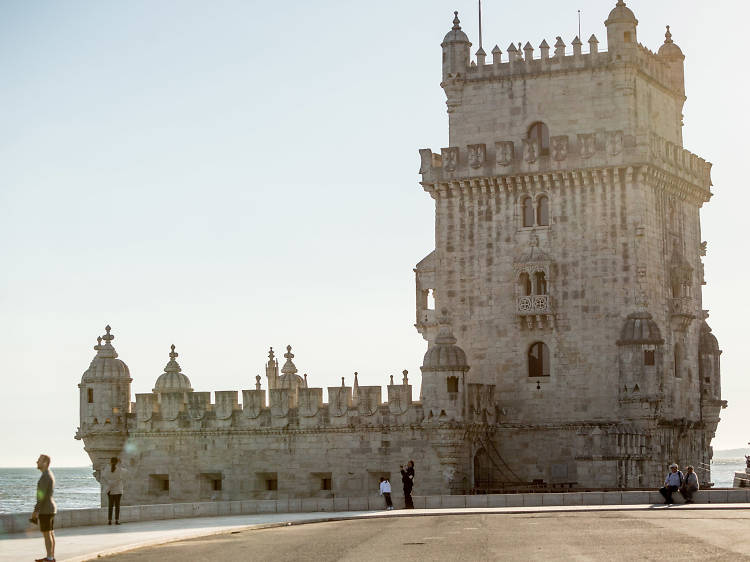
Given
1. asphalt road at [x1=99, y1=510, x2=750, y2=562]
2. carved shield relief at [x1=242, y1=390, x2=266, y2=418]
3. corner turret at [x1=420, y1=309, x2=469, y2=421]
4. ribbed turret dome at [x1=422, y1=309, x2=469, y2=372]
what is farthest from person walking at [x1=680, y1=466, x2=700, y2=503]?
carved shield relief at [x1=242, y1=390, x2=266, y2=418]

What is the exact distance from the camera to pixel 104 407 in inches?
2660

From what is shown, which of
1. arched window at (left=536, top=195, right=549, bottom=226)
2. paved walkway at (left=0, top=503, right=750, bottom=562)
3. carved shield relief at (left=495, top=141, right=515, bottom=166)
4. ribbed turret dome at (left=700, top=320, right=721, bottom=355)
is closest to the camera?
paved walkway at (left=0, top=503, right=750, bottom=562)

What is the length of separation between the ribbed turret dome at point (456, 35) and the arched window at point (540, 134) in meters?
5.25

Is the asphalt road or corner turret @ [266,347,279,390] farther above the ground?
corner turret @ [266,347,279,390]

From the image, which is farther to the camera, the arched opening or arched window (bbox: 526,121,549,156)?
arched window (bbox: 526,121,549,156)

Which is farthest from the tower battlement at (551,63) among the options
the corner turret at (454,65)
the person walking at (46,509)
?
the person walking at (46,509)

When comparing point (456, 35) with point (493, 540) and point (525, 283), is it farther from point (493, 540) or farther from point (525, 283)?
point (493, 540)

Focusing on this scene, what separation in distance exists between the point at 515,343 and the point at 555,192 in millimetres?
6682

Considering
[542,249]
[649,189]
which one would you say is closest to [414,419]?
[542,249]

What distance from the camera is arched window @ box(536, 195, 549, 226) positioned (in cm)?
6675

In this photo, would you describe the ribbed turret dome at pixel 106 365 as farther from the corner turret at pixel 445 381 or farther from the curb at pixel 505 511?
the curb at pixel 505 511

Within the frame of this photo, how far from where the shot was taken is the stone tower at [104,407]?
6762 cm

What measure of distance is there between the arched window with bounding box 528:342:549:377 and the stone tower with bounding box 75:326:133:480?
17.7 metres

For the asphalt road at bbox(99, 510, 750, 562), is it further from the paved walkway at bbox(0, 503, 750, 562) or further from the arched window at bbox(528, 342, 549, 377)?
the arched window at bbox(528, 342, 549, 377)
